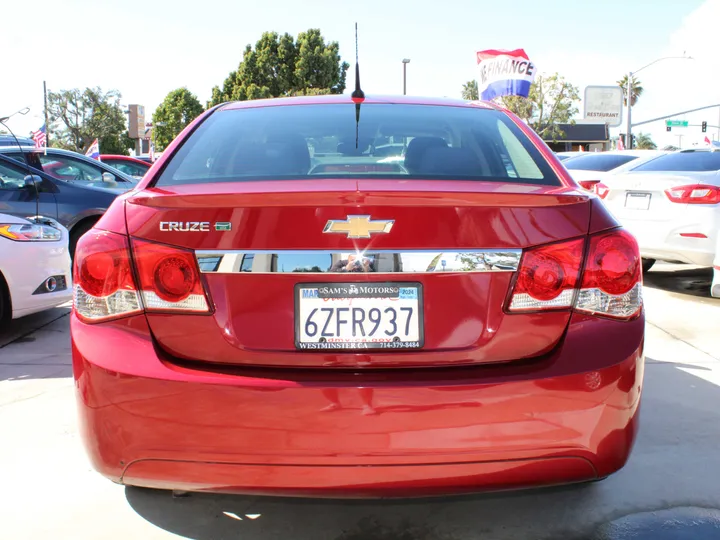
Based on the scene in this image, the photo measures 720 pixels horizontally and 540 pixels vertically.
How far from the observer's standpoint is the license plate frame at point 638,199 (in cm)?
689

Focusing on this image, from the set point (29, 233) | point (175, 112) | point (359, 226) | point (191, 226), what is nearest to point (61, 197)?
point (29, 233)

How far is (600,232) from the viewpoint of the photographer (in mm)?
2039

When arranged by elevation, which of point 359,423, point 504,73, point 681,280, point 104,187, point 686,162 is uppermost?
point 504,73

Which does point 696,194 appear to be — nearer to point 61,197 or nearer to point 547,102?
point 61,197

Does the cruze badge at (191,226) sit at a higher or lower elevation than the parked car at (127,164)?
lower

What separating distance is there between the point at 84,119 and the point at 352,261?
261 ft

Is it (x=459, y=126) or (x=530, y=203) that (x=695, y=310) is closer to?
(x=459, y=126)

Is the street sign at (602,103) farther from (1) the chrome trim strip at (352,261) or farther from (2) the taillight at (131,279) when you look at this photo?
(2) the taillight at (131,279)

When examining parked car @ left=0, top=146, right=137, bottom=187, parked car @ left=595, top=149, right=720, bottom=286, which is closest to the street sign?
parked car @ left=595, top=149, right=720, bottom=286

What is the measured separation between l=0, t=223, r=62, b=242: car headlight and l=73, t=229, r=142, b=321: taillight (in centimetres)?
336

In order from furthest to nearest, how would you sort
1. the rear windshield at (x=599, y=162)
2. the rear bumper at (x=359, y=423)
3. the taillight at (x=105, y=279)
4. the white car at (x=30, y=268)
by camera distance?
the rear windshield at (x=599, y=162) < the white car at (x=30, y=268) < the taillight at (x=105, y=279) < the rear bumper at (x=359, y=423)

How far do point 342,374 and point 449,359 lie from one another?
0.98 feet

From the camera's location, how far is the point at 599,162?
36.2 ft

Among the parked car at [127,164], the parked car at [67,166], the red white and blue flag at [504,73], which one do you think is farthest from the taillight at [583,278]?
the red white and blue flag at [504,73]
